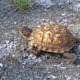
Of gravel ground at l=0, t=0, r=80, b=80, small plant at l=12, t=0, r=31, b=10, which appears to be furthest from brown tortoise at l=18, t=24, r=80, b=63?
small plant at l=12, t=0, r=31, b=10

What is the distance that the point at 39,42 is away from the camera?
3.42 meters

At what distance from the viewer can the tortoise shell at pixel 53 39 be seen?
3.38 meters

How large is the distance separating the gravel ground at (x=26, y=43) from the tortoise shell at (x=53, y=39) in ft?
0.45

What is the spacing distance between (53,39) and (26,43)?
0.49 meters

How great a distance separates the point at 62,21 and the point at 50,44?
A: 2.51 feet

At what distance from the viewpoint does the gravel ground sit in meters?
3.27

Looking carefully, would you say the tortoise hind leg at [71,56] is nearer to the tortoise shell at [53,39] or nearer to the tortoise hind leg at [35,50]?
the tortoise shell at [53,39]

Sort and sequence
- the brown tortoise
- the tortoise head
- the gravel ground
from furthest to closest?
the tortoise head
the brown tortoise
the gravel ground

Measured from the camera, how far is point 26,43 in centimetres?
370

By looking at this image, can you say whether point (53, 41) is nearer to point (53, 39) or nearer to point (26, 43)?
point (53, 39)

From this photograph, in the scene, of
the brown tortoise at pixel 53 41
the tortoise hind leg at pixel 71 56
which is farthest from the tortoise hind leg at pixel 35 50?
the tortoise hind leg at pixel 71 56

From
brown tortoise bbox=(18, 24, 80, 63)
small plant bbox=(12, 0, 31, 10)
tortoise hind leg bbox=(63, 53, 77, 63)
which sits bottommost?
tortoise hind leg bbox=(63, 53, 77, 63)

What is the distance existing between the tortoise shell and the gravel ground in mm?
137

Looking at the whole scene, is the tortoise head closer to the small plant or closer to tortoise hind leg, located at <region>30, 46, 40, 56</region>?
tortoise hind leg, located at <region>30, 46, 40, 56</region>
